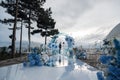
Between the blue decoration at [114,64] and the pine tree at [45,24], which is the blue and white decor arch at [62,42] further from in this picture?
the blue decoration at [114,64]

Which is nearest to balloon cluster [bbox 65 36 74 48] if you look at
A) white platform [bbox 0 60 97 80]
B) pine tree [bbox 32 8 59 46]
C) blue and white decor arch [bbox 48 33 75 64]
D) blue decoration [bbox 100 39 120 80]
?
blue and white decor arch [bbox 48 33 75 64]

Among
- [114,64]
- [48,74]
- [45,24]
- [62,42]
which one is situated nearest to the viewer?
[114,64]

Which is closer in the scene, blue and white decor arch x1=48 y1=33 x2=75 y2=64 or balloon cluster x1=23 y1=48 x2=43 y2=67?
balloon cluster x1=23 y1=48 x2=43 y2=67

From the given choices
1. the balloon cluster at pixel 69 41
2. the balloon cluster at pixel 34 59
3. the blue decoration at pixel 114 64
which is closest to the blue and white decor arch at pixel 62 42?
the balloon cluster at pixel 69 41

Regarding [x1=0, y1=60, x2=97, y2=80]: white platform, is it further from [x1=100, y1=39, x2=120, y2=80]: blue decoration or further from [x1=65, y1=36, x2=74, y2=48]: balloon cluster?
[x1=65, y1=36, x2=74, y2=48]: balloon cluster

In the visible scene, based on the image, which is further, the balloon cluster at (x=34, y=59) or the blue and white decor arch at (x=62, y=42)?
the blue and white decor arch at (x=62, y=42)

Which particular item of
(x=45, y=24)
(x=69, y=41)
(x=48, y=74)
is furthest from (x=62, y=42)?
(x=48, y=74)

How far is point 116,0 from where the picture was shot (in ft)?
33.4

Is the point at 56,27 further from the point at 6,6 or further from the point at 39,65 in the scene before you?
the point at 39,65

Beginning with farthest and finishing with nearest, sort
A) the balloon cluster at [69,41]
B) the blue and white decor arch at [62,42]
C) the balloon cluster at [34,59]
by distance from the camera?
the balloon cluster at [69,41]
the blue and white decor arch at [62,42]
the balloon cluster at [34,59]

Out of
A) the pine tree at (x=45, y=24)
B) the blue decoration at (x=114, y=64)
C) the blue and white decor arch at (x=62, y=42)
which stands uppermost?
the pine tree at (x=45, y=24)

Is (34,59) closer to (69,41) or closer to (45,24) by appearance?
(69,41)

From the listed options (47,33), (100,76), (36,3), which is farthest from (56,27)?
(100,76)

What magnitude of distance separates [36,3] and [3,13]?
365 centimetres
